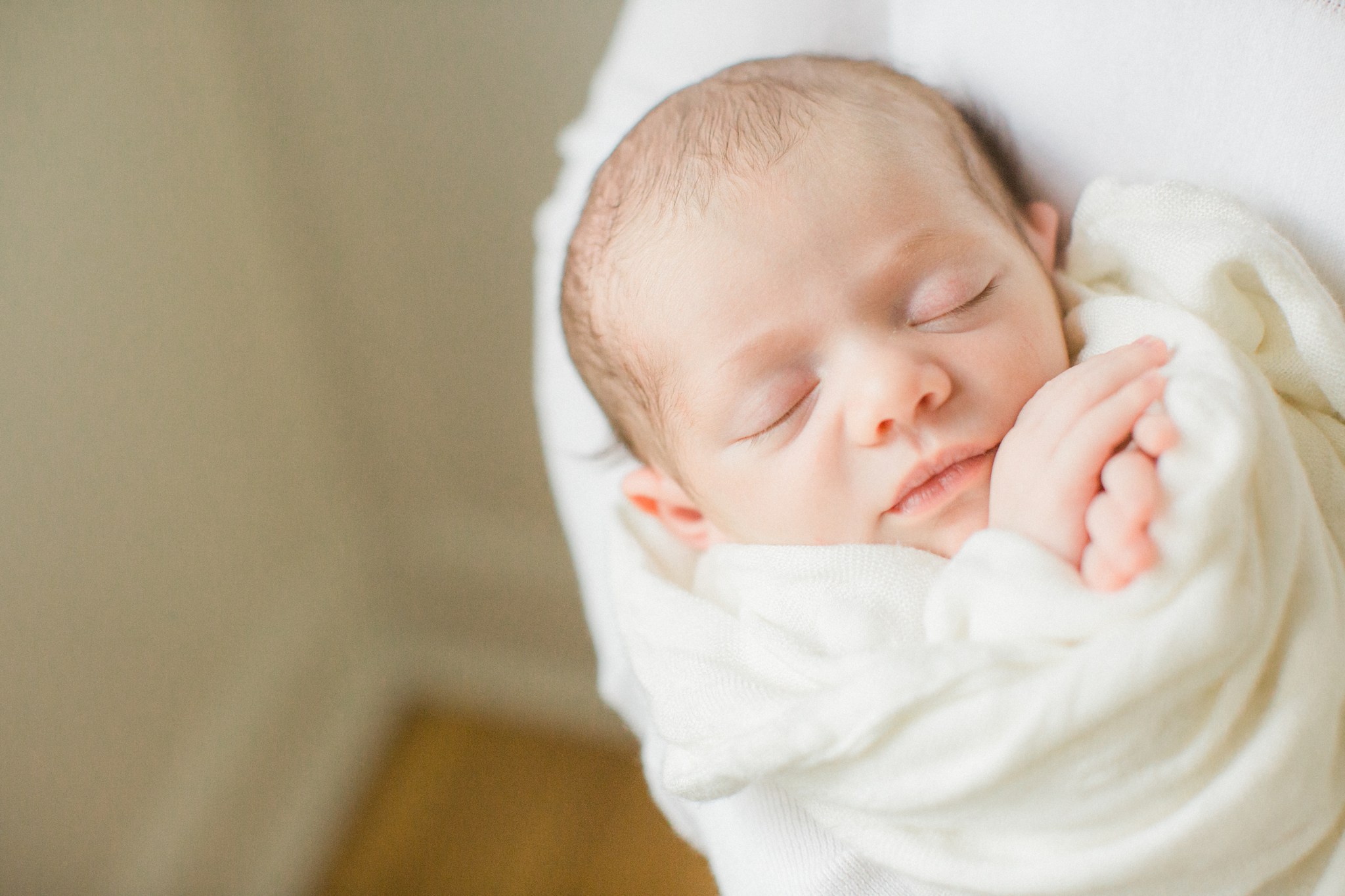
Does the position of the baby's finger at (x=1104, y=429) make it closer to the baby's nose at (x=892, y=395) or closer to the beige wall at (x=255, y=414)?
the baby's nose at (x=892, y=395)

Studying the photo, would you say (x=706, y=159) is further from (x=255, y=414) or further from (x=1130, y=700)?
(x=255, y=414)

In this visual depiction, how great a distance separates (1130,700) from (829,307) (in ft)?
1.03

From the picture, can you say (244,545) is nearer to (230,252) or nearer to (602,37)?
(230,252)

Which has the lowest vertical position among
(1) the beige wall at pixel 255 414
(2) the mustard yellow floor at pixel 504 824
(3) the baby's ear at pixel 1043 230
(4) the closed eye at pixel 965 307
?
(2) the mustard yellow floor at pixel 504 824

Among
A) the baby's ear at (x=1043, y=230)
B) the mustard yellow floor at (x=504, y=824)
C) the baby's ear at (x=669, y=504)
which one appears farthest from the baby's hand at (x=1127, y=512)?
the mustard yellow floor at (x=504, y=824)

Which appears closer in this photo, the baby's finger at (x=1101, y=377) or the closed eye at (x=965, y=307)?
the baby's finger at (x=1101, y=377)

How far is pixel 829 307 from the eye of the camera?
2.27 ft

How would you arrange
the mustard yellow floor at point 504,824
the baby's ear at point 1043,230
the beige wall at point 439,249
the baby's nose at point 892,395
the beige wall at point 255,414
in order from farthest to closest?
the mustard yellow floor at point 504,824, the beige wall at point 439,249, the beige wall at point 255,414, the baby's ear at point 1043,230, the baby's nose at point 892,395

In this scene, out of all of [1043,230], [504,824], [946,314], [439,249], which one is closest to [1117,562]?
[946,314]

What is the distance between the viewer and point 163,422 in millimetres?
1225

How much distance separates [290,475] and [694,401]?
959mm

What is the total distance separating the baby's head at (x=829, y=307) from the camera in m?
0.68

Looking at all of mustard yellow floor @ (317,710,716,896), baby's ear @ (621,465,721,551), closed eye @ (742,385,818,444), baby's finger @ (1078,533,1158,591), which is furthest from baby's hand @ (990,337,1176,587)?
mustard yellow floor @ (317,710,716,896)

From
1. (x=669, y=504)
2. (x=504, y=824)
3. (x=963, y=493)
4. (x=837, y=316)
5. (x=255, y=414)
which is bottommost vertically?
(x=504, y=824)
